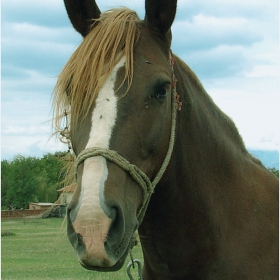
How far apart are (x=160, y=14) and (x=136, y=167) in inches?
48.0

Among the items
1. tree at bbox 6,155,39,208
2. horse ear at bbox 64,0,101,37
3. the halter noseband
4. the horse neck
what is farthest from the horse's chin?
tree at bbox 6,155,39,208

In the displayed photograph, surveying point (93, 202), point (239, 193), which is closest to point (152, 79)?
point (93, 202)

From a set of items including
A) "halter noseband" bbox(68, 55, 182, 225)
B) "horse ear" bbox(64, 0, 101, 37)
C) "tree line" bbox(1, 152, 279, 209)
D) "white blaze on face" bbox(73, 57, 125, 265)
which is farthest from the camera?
"tree line" bbox(1, 152, 279, 209)

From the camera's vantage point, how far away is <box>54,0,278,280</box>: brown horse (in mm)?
2756

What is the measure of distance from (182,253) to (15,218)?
65910 millimetres

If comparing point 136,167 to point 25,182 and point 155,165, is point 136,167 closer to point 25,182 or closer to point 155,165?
point 155,165

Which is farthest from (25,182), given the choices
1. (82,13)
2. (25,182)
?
(82,13)

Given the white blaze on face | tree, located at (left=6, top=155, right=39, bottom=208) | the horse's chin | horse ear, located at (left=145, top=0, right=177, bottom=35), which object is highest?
horse ear, located at (left=145, top=0, right=177, bottom=35)

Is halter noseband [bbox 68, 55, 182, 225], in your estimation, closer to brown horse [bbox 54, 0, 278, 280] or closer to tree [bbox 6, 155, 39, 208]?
brown horse [bbox 54, 0, 278, 280]

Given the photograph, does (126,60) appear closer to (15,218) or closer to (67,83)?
(67,83)

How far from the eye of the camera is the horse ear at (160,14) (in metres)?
3.45

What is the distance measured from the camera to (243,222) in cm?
365

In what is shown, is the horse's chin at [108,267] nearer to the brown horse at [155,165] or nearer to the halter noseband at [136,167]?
the brown horse at [155,165]

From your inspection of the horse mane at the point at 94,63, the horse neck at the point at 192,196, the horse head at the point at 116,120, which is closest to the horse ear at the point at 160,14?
the horse head at the point at 116,120
